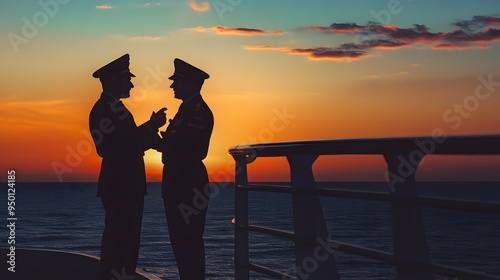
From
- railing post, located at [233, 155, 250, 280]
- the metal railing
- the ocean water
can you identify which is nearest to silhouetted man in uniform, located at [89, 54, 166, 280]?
railing post, located at [233, 155, 250, 280]

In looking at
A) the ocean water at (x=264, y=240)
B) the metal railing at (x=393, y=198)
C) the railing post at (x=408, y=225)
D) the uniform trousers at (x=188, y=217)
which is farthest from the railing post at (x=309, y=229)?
the ocean water at (x=264, y=240)

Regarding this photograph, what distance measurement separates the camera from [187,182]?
5.36m

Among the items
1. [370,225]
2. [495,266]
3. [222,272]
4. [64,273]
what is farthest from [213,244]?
[64,273]

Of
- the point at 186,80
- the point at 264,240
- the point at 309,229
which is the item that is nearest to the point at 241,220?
the point at 309,229

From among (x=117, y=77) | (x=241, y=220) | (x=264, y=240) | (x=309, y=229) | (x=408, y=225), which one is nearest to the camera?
(x=408, y=225)

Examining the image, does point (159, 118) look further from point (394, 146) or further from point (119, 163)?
Result: point (394, 146)

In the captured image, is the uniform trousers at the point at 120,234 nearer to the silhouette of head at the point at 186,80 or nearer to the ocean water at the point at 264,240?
the silhouette of head at the point at 186,80

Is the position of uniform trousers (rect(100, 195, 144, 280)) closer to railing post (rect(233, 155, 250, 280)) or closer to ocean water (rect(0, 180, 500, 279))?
railing post (rect(233, 155, 250, 280))

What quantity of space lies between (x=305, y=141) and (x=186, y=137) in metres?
2.11

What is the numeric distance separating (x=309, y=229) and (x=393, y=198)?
3.05 feet

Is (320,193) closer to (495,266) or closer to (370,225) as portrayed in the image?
(495,266)

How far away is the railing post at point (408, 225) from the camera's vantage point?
245cm

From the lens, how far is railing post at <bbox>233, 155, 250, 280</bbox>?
4.30 meters

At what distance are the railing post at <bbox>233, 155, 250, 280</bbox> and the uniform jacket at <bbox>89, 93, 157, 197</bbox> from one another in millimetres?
1348
